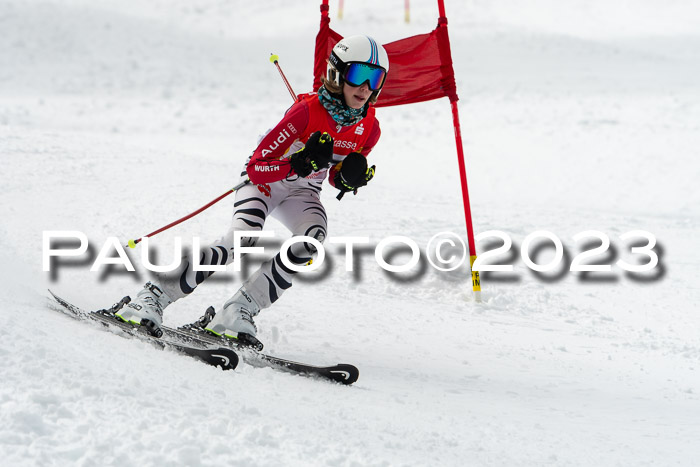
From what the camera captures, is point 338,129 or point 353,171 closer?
point 353,171

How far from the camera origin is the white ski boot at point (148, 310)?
13.4 feet

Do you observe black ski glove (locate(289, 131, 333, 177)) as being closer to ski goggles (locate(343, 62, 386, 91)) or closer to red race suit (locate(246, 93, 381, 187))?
red race suit (locate(246, 93, 381, 187))

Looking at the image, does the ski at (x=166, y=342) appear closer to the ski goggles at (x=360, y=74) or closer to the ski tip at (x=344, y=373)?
the ski tip at (x=344, y=373)

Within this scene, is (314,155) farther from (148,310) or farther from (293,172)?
(148,310)

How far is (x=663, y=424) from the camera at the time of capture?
3.98 metres

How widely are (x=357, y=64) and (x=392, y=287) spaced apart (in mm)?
2697

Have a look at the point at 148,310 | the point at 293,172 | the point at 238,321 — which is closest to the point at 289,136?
the point at 293,172

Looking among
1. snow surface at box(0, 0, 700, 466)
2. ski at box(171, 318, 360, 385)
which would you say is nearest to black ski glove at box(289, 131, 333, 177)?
ski at box(171, 318, 360, 385)

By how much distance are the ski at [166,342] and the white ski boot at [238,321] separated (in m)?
0.16

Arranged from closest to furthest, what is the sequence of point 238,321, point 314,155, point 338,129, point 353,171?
point 314,155, point 238,321, point 353,171, point 338,129

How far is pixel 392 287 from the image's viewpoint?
6.43m

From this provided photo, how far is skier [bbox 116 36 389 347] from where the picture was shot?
4.19 metres

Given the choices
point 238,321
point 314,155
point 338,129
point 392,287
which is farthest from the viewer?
point 392,287

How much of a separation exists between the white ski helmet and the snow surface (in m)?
1.80
